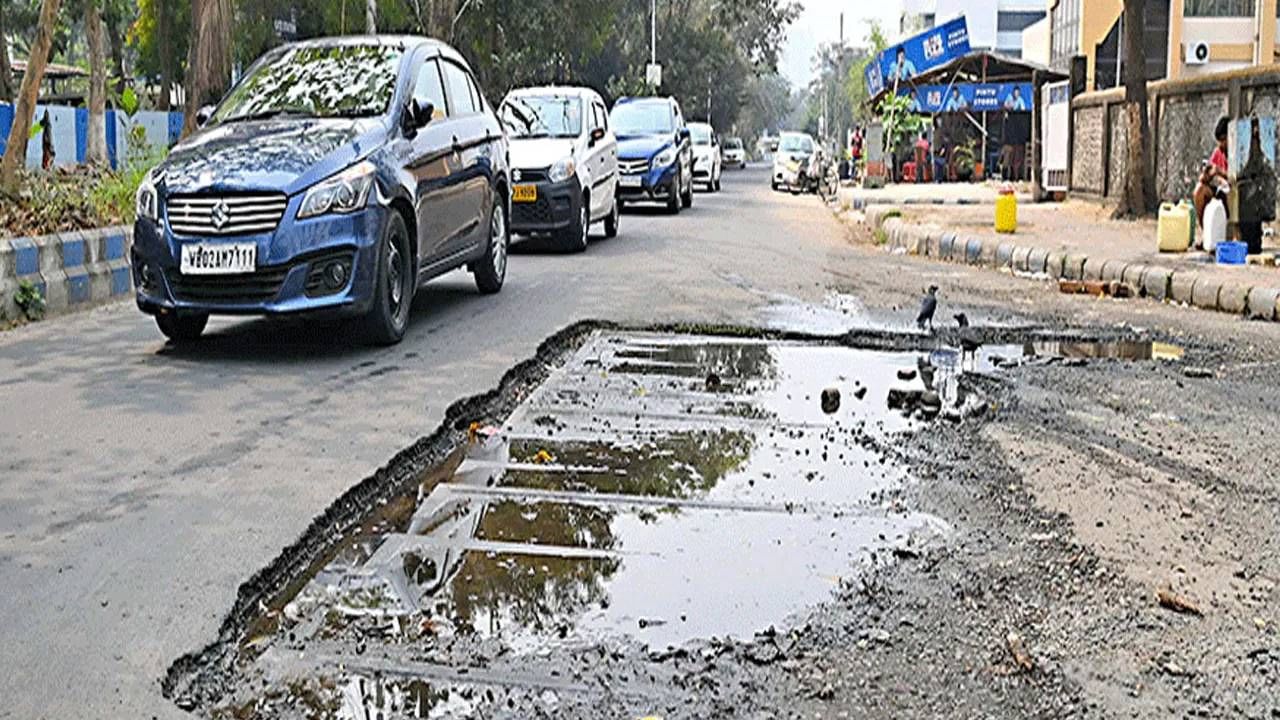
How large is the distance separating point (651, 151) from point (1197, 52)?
24.3m

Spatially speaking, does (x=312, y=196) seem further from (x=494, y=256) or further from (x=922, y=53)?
(x=922, y=53)

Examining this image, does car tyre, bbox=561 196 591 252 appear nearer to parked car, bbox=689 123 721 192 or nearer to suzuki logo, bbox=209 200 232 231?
suzuki logo, bbox=209 200 232 231

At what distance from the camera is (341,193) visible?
26.5 ft

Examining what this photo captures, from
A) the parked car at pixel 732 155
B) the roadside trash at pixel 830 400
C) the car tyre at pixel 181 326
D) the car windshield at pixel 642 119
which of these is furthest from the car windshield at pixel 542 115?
the parked car at pixel 732 155

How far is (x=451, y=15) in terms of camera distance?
31391 mm

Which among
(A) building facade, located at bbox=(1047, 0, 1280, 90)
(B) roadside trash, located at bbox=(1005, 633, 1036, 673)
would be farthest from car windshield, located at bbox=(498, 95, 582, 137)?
(A) building facade, located at bbox=(1047, 0, 1280, 90)

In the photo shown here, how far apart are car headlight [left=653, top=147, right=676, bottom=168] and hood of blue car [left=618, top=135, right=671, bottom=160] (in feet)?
0.26

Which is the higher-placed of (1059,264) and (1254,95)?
(1254,95)

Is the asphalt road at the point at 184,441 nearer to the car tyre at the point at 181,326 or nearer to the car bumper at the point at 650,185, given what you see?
the car tyre at the point at 181,326

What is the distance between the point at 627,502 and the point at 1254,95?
13.4 metres

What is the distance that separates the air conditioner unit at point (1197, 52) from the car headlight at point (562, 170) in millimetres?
30700

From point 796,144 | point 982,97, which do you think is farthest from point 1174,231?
point 796,144

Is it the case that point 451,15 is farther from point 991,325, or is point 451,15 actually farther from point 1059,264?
point 991,325

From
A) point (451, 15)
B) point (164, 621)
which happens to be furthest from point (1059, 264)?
point (451, 15)
